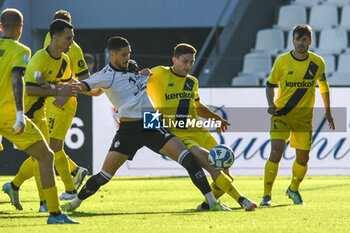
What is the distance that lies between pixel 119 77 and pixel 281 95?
2477 mm

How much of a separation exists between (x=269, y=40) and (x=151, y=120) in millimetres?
12752

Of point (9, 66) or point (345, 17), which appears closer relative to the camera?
point (9, 66)

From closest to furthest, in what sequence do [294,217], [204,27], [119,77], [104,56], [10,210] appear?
[294,217] → [119,77] → [10,210] → [104,56] → [204,27]

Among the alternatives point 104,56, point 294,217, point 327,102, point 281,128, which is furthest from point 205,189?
point 104,56

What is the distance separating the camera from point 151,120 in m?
8.89

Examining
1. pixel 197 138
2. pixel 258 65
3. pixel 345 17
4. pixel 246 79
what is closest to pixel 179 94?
pixel 197 138

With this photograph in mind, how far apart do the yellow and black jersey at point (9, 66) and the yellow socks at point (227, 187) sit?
2402 millimetres

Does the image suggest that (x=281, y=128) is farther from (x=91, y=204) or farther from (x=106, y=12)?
(x=106, y=12)

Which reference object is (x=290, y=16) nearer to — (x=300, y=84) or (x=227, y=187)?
(x=300, y=84)

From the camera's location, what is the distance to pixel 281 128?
9898 millimetres

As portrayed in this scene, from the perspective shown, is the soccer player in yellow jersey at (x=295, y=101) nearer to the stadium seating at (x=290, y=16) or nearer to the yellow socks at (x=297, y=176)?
the yellow socks at (x=297, y=176)

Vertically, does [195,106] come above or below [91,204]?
above

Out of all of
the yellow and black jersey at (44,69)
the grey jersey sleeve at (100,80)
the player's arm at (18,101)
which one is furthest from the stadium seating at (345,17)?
the player's arm at (18,101)

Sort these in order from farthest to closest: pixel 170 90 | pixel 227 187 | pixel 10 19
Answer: pixel 170 90 → pixel 227 187 → pixel 10 19
